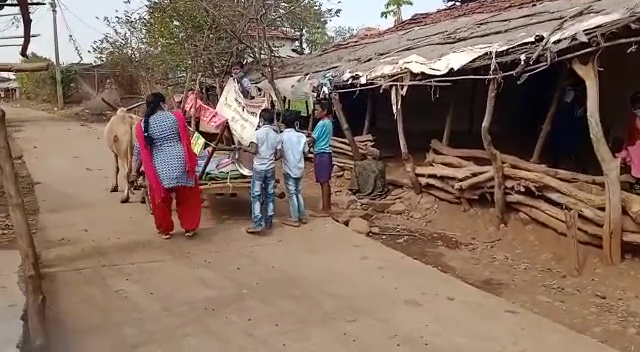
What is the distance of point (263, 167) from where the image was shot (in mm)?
7145

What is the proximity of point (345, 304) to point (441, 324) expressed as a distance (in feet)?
2.45

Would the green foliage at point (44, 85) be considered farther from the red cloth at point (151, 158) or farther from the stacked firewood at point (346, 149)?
the red cloth at point (151, 158)

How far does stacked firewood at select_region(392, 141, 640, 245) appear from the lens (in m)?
6.72

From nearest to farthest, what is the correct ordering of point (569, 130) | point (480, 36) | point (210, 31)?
point (480, 36), point (569, 130), point (210, 31)

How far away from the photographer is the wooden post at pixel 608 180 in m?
6.39

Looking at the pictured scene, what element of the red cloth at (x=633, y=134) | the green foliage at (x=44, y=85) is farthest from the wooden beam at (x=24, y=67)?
the green foliage at (x=44, y=85)

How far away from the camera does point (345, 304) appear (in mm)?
4945

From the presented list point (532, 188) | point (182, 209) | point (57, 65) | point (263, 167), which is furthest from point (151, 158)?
point (57, 65)

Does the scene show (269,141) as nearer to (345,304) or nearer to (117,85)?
(345,304)

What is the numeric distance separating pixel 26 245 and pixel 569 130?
24.4 ft

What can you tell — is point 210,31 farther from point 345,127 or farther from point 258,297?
point 258,297

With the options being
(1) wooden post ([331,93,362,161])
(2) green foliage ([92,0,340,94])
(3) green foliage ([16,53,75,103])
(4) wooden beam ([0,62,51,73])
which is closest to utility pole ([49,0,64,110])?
(3) green foliage ([16,53,75,103])

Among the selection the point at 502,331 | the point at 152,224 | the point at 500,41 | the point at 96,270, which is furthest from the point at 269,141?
the point at 502,331

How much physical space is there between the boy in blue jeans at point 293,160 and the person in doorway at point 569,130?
13.1ft
